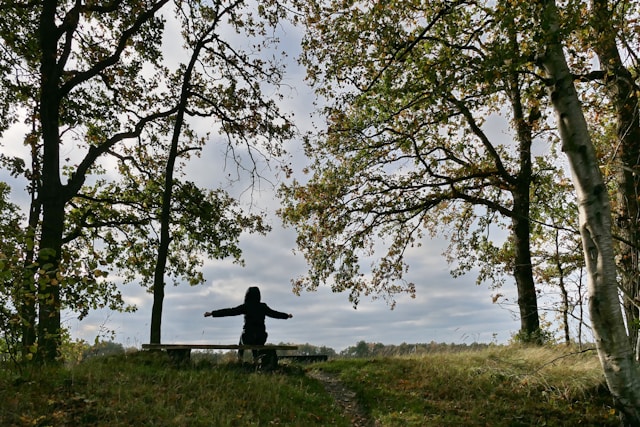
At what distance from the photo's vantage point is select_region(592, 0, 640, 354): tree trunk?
954 cm

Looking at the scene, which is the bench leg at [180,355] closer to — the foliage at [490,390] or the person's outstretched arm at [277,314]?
the person's outstretched arm at [277,314]

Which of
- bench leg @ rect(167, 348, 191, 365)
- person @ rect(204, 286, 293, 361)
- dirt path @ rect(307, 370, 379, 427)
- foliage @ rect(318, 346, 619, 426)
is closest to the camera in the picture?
foliage @ rect(318, 346, 619, 426)

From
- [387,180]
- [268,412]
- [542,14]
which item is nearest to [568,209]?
[387,180]

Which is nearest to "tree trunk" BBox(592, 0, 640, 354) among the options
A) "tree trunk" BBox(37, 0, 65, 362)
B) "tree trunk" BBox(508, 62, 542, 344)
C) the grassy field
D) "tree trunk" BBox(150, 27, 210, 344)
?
the grassy field

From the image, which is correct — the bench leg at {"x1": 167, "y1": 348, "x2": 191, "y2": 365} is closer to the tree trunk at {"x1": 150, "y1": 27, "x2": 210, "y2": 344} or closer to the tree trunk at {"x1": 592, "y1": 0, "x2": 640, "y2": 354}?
the tree trunk at {"x1": 150, "y1": 27, "x2": 210, "y2": 344}

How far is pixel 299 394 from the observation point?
32.4 ft

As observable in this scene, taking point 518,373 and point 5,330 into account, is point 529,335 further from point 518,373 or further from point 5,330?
point 5,330

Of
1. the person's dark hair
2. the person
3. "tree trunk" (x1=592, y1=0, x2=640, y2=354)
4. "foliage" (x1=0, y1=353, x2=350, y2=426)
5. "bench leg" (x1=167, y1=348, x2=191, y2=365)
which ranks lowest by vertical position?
"foliage" (x1=0, y1=353, x2=350, y2=426)

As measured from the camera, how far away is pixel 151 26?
50.2ft

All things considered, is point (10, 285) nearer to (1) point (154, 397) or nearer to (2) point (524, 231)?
(1) point (154, 397)

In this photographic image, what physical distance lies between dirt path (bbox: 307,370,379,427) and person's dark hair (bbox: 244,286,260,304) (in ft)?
9.86

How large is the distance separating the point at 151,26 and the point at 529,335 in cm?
1669

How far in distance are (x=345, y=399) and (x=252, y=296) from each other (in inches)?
Result: 150

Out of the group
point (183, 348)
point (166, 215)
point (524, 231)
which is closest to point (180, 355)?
point (183, 348)
